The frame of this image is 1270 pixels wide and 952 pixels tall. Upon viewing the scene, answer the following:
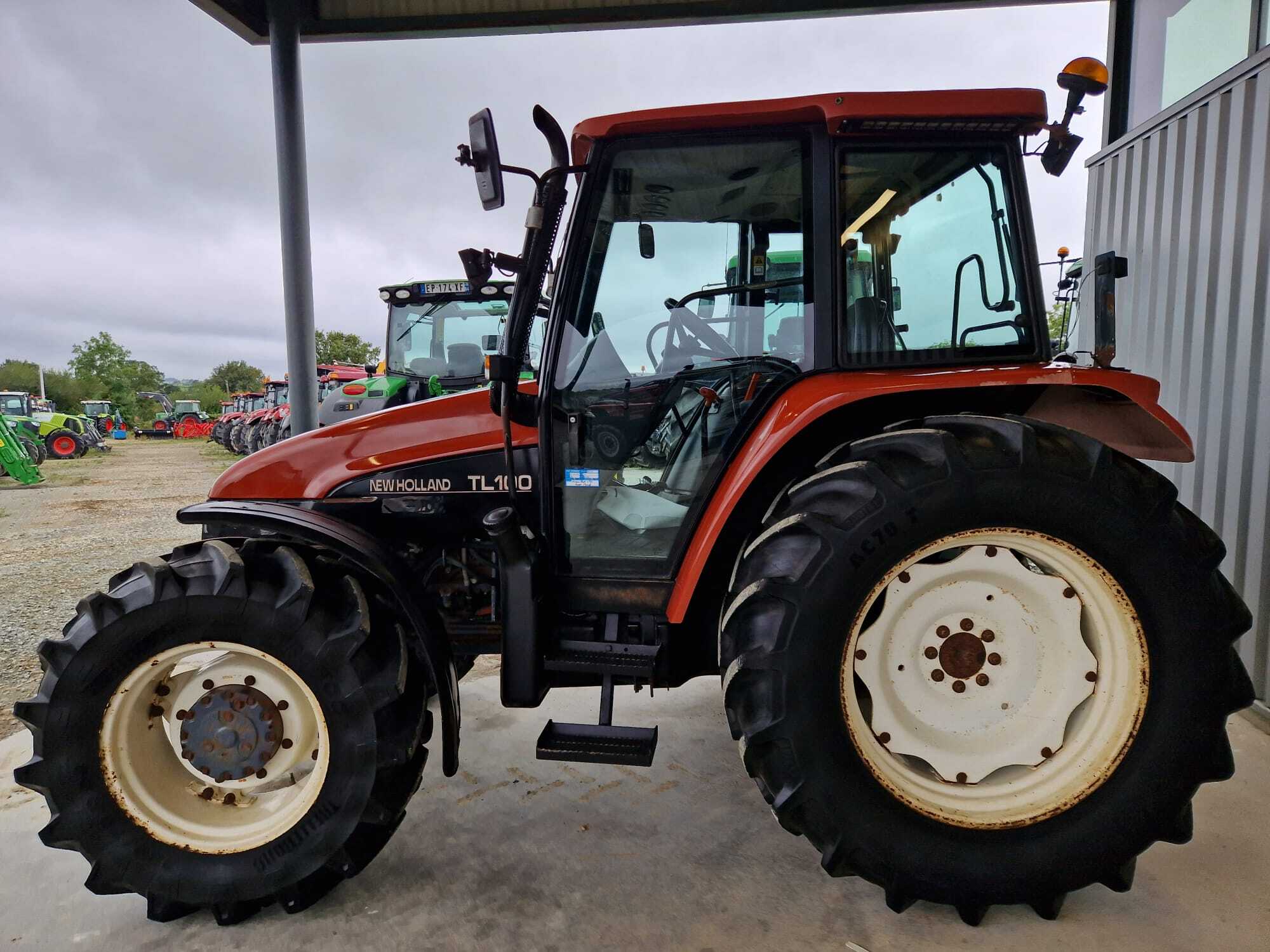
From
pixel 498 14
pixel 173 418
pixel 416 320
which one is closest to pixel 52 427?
pixel 416 320

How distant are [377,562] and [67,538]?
7672 millimetres

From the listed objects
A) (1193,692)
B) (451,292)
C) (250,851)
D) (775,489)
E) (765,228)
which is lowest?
(250,851)

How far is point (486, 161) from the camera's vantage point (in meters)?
1.81

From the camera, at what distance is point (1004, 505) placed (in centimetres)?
177

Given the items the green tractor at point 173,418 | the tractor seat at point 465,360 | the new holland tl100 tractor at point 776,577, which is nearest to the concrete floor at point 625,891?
the new holland tl100 tractor at point 776,577

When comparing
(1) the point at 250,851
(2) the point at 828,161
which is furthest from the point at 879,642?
(1) the point at 250,851

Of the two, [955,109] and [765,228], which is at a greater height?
[955,109]

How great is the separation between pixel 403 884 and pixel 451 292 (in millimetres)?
8414

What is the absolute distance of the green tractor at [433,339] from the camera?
9.64 meters

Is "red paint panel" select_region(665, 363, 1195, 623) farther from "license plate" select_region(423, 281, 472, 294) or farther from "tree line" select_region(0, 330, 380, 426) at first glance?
"tree line" select_region(0, 330, 380, 426)

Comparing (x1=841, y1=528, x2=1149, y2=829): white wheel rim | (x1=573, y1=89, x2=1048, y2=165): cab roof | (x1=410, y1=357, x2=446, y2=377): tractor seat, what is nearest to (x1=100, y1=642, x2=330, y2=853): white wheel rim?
(x1=841, y1=528, x2=1149, y2=829): white wheel rim

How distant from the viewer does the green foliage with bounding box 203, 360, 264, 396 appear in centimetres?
6769

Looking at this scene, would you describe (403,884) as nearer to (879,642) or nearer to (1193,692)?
(879,642)

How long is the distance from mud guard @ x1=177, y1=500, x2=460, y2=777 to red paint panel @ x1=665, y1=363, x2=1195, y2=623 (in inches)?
26.0
